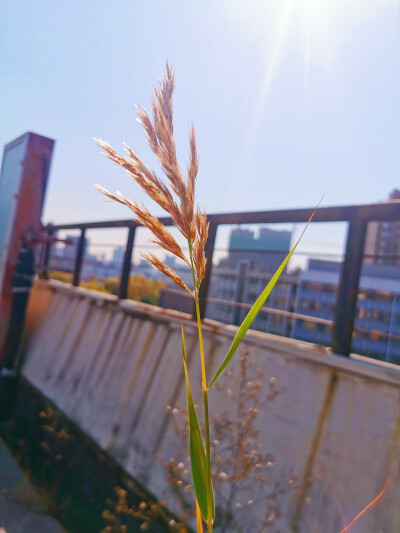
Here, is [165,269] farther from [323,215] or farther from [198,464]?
[323,215]

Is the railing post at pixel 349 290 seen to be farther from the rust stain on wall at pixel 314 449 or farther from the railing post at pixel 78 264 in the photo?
the railing post at pixel 78 264

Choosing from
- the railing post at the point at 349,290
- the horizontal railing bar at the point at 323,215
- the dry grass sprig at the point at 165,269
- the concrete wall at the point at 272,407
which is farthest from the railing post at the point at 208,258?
the dry grass sprig at the point at 165,269

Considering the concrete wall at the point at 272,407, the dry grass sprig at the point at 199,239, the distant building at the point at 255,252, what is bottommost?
the concrete wall at the point at 272,407

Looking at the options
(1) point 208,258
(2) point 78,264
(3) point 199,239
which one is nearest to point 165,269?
(3) point 199,239

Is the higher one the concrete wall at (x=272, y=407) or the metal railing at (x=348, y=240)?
the metal railing at (x=348, y=240)

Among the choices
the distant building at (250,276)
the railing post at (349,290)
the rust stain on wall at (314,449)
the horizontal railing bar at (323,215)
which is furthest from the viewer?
the distant building at (250,276)

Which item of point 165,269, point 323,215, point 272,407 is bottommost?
point 272,407

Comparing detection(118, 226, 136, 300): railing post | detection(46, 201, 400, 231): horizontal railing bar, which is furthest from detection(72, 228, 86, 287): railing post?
detection(46, 201, 400, 231): horizontal railing bar

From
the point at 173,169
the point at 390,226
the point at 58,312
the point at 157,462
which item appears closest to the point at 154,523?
the point at 157,462

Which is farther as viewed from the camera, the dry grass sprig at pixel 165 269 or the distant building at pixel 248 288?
the distant building at pixel 248 288
